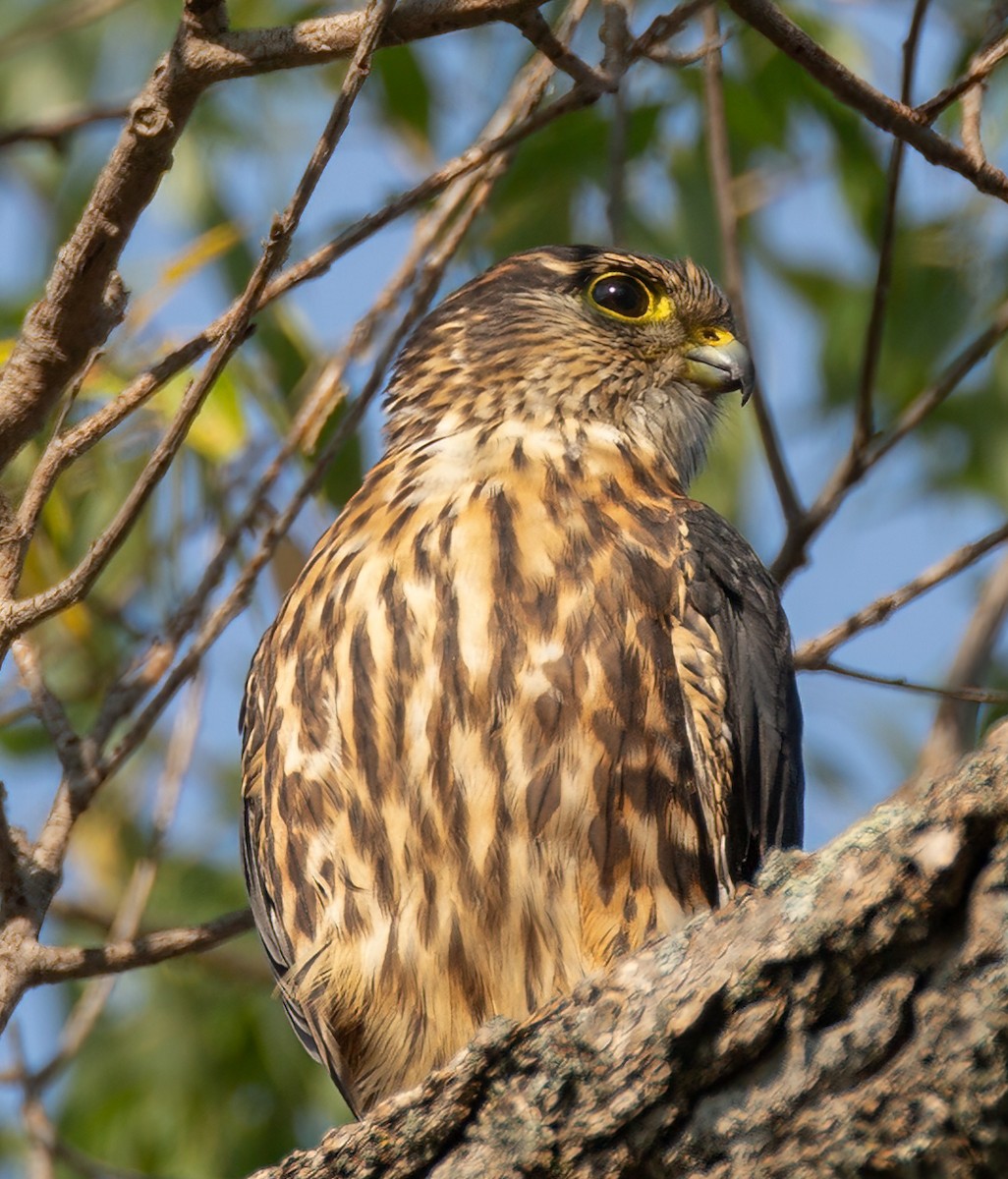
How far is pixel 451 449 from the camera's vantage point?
3879 mm

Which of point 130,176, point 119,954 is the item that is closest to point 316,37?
point 130,176

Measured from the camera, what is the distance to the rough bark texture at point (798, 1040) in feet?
6.57

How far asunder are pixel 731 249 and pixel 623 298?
1.03ft

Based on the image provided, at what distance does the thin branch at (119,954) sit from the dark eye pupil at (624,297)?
5.72 feet

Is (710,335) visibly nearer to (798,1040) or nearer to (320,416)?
(320,416)

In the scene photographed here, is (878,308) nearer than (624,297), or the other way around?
(878,308)

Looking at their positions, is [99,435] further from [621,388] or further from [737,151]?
[737,151]

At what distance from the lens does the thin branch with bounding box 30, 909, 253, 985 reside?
3018mm

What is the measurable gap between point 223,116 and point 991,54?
316 centimetres

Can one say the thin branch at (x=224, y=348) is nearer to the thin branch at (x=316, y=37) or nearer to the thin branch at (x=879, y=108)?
the thin branch at (x=316, y=37)

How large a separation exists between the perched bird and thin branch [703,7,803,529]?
0.23m

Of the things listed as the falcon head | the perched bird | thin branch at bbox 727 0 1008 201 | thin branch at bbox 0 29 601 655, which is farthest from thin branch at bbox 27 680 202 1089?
thin branch at bbox 727 0 1008 201

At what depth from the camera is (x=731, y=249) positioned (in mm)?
3977

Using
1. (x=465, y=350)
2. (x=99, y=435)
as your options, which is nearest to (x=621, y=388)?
(x=465, y=350)
